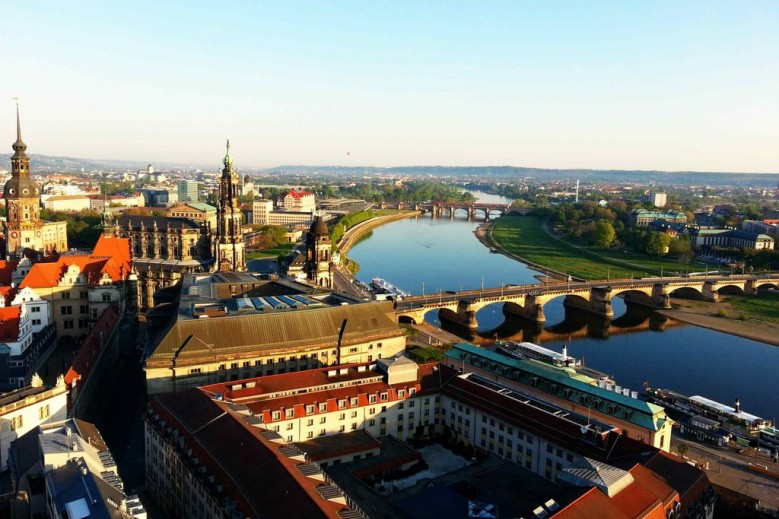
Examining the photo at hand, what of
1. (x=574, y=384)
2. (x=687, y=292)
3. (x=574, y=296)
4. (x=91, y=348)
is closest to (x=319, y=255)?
(x=91, y=348)

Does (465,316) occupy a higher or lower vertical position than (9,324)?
lower

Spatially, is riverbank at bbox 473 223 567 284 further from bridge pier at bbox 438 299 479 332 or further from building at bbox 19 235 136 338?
building at bbox 19 235 136 338

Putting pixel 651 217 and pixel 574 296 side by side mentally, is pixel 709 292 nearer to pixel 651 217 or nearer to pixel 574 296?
pixel 574 296

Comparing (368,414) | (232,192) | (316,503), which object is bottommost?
(368,414)

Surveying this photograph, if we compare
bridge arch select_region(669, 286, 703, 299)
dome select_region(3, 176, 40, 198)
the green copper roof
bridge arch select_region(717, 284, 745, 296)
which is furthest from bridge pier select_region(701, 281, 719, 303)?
dome select_region(3, 176, 40, 198)

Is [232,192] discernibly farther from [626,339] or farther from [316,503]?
[316,503]

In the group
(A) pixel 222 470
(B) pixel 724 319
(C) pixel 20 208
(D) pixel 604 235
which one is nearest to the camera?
(A) pixel 222 470

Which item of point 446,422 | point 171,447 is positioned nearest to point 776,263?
point 446,422
